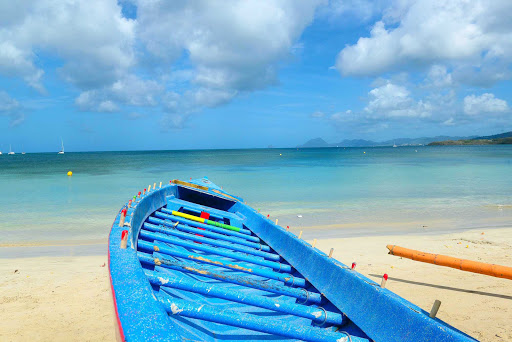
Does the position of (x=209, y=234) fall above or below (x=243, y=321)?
below

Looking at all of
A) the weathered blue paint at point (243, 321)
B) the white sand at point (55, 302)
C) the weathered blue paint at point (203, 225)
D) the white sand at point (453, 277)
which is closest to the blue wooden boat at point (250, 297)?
the weathered blue paint at point (243, 321)

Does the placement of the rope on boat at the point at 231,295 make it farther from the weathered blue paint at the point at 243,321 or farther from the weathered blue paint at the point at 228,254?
the weathered blue paint at the point at 228,254

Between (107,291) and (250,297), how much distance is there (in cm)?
408

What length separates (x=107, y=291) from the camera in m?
5.89

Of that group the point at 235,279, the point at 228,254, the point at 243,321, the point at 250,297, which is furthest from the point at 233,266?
the point at 243,321

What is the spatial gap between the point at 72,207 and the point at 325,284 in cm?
1611

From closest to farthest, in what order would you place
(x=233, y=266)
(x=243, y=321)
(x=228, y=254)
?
(x=243, y=321) → (x=233, y=266) → (x=228, y=254)

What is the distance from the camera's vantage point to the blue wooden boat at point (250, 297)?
6.95ft

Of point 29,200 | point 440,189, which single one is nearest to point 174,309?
point 29,200

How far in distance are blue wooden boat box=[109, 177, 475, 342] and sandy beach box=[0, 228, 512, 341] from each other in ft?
4.55

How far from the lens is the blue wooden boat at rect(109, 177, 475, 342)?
2117 millimetres

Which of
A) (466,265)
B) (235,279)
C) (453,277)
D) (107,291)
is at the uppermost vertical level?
(235,279)

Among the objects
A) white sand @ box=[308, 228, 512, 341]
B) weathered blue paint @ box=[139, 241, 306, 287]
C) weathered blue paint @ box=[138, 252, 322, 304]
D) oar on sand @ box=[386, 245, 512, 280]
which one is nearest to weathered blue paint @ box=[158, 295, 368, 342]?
weathered blue paint @ box=[138, 252, 322, 304]

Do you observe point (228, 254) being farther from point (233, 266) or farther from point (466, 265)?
point (466, 265)
